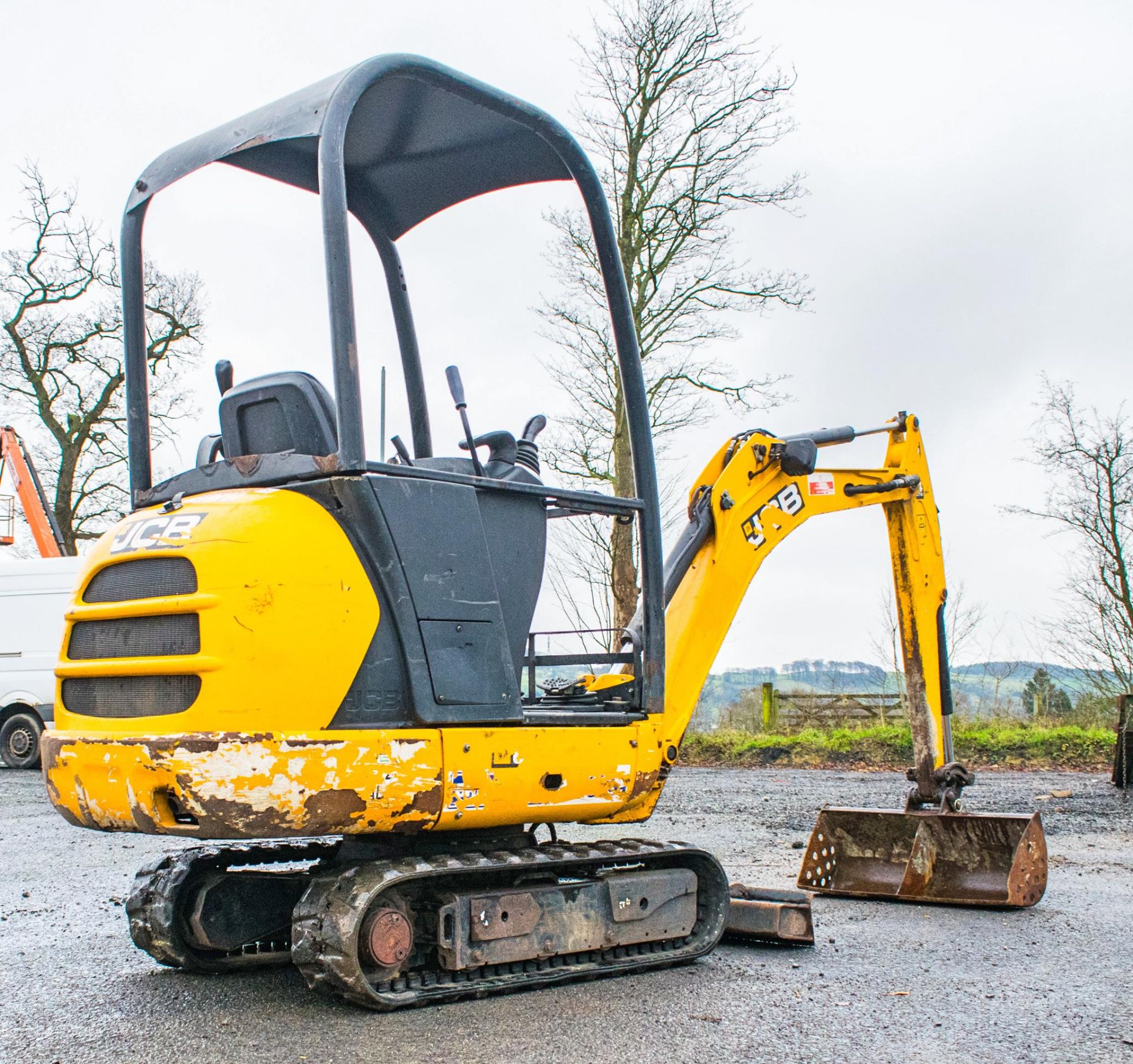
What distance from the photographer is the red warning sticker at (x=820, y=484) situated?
6.23 metres

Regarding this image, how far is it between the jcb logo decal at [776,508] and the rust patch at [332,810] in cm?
269

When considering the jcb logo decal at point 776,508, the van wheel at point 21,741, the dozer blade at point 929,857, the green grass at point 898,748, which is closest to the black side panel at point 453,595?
the jcb logo decal at point 776,508

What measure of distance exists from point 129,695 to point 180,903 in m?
1.07

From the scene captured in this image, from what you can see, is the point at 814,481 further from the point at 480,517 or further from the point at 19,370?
the point at 19,370

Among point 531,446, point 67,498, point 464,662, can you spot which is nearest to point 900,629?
point 531,446

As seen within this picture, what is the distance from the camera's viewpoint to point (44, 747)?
4285 millimetres

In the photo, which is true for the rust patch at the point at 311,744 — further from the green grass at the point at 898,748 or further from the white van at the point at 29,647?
the white van at the point at 29,647

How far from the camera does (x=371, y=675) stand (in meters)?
3.99

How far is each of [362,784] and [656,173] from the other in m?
13.6

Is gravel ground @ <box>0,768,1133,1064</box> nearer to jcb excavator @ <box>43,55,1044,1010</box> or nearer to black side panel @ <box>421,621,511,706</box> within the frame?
jcb excavator @ <box>43,55,1044,1010</box>

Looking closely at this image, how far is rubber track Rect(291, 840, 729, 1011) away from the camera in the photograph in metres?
3.93

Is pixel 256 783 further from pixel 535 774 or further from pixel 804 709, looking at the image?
pixel 804 709

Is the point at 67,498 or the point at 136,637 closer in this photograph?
the point at 136,637

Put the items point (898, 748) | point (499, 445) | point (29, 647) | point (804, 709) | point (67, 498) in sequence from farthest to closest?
1. point (67, 498)
2. point (804, 709)
3. point (898, 748)
4. point (29, 647)
5. point (499, 445)
